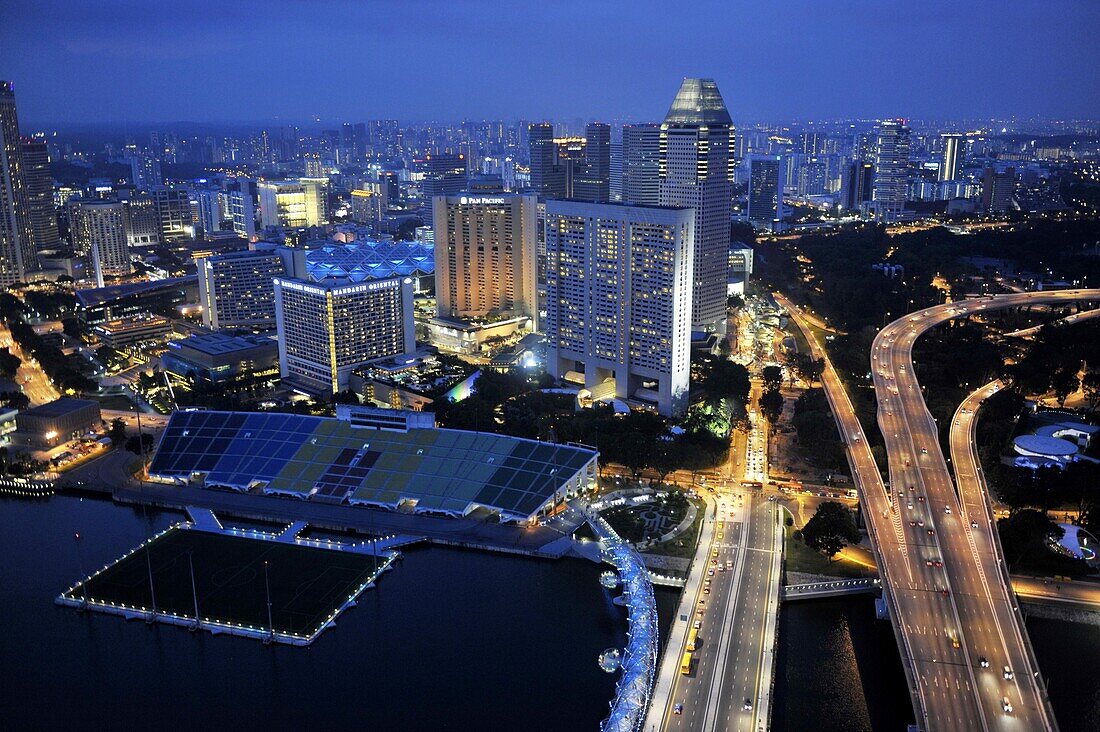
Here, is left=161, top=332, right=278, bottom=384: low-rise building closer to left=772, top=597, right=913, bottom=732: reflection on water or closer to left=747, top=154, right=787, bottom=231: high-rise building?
left=772, top=597, right=913, bottom=732: reflection on water

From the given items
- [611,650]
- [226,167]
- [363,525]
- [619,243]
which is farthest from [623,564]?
[226,167]

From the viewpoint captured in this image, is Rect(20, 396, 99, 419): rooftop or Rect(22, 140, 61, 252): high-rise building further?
Rect(22, 140, 61, 252): high-rise building

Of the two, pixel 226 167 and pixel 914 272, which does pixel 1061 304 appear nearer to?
pixel 914 272

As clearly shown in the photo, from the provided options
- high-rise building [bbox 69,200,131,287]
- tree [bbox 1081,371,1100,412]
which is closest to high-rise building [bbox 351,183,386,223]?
high-rise building [bbox 69,200,131,287]

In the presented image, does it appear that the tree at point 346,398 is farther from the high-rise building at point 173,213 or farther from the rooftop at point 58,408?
the high-rise building at point 173,213

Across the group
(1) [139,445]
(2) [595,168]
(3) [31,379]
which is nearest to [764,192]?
(2) [595,168]

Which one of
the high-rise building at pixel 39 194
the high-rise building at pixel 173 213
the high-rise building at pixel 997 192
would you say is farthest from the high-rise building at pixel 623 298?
the high-rise building at pixel 997 192
